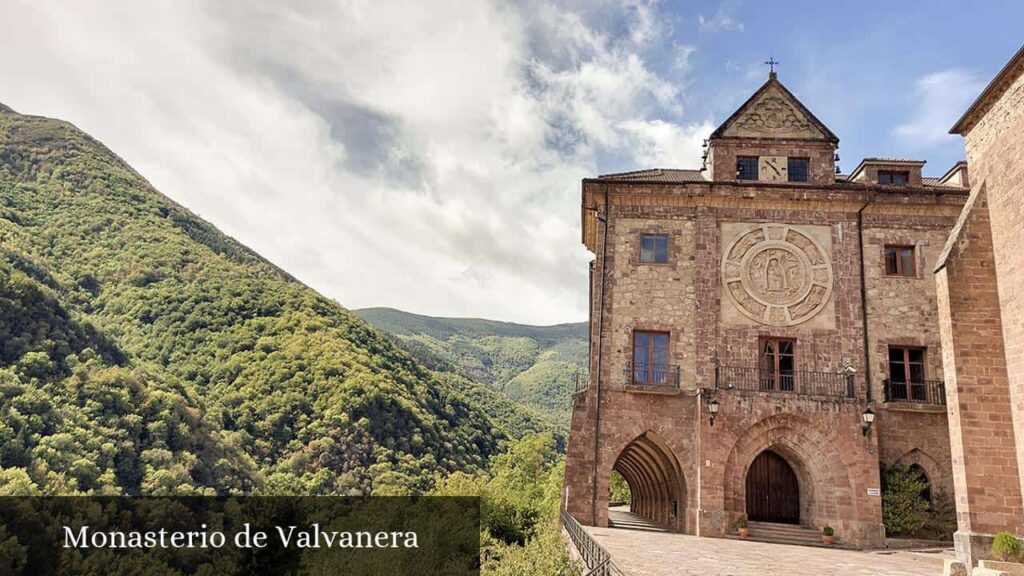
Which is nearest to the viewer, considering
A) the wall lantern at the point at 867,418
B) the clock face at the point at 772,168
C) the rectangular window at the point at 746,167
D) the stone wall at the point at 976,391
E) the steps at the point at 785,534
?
the stone wall at the point at 976,391

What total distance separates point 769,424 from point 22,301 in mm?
57609

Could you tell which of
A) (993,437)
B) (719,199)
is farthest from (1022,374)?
(719,199)

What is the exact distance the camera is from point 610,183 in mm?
22141

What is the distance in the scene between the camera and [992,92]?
14953 millimetres

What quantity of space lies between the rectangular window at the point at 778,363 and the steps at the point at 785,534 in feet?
13.7

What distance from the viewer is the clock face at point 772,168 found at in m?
22.6

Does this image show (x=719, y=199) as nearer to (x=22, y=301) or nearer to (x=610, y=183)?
(x=610, y=183)

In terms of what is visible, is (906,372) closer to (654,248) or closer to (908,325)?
(908,325)

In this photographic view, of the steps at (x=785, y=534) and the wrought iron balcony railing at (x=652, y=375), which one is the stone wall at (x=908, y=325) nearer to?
the steps at (x=785, y=534)

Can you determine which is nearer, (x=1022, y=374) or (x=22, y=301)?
(x=1022, y=374)

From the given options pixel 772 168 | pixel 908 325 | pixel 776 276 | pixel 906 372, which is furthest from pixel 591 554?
pixel 772 168

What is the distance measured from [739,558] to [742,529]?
5782 millimetres
